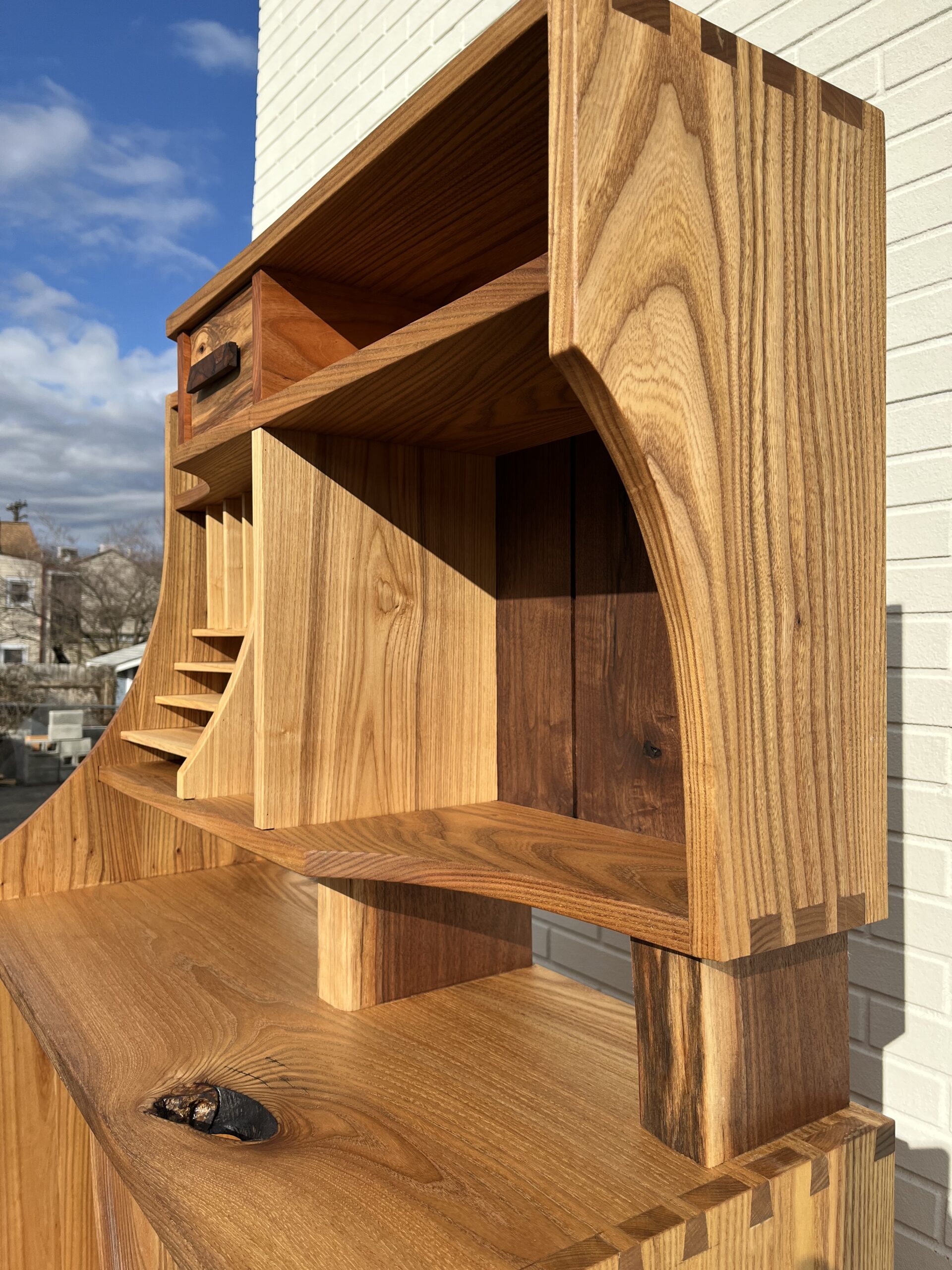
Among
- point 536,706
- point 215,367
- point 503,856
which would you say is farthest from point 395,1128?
point 215,367

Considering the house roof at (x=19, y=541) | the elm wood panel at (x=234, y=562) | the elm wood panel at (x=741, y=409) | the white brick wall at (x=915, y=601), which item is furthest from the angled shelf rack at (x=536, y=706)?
the house roof at (x=19, y=541)

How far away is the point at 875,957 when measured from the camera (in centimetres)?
104

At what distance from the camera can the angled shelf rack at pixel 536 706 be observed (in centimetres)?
50

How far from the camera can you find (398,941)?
0.93 metres

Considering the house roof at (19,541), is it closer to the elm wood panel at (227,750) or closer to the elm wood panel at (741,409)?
the elm wood panel at (227,750)

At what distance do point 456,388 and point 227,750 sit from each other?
20.0 inches

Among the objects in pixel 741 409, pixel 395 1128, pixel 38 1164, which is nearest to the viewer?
pixel 741 409

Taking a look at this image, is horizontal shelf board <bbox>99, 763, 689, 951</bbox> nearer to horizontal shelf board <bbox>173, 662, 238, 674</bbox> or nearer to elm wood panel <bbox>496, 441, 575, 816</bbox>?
elm wood panel <bbox>496, 441, 575, 816</bbox>

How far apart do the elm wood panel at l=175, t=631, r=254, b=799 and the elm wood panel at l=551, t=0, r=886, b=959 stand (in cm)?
59

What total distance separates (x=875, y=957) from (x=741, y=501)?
76 centimetres

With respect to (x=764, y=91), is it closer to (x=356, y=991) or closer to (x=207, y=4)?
(x=356, y=991)

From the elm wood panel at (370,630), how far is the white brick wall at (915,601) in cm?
48

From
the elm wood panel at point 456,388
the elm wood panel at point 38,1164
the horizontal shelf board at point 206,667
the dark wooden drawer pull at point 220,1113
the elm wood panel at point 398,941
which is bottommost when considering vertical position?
the elm wood panel at point 38,1164

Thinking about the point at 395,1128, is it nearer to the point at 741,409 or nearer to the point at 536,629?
the point at 536,629
